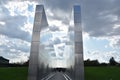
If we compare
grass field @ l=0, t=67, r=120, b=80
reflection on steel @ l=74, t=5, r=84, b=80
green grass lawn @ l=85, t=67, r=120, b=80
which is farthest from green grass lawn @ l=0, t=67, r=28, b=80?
reflection on steel @ l=74, t=5, r=84, b=80

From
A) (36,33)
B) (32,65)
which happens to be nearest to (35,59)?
(32,65)

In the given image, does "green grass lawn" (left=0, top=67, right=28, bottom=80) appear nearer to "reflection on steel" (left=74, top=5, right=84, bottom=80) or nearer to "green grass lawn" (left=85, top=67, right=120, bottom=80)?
"green grass lawn" (left=85, top=67, right=120, bottom=80)

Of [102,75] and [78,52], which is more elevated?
[78,52]

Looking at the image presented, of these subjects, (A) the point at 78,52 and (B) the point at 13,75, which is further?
(B) the point at 13,75

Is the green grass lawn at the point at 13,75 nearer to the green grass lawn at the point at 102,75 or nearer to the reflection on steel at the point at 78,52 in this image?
the green grass lawn at the point at 102,75

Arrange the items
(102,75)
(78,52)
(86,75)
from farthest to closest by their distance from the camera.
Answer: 1. (102,75)
2. (86,75)
3. (78,52)

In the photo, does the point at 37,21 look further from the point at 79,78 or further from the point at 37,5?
the point at 79,78

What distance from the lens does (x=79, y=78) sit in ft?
95.4

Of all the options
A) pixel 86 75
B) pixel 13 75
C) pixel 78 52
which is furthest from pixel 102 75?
pixel 78 52

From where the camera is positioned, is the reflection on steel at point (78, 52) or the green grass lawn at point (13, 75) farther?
the green grass lawn at point (13, 75)

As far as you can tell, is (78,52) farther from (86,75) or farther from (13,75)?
(86,75)

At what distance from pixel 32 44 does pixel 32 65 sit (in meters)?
2.48

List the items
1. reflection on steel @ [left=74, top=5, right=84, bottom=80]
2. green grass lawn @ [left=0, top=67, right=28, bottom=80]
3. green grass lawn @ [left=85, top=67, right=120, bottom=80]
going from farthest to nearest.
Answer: green grass lawn @ [left=85, top=67, right=120, bottom=80] → green grass lawn @ [left=0, top=67, right=28, bottom=80] → reflection on steel @ [left=74, top=5, right=84, bottom=80]

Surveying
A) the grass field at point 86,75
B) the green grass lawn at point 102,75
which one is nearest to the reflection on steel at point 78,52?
the grass field at point 86,75
